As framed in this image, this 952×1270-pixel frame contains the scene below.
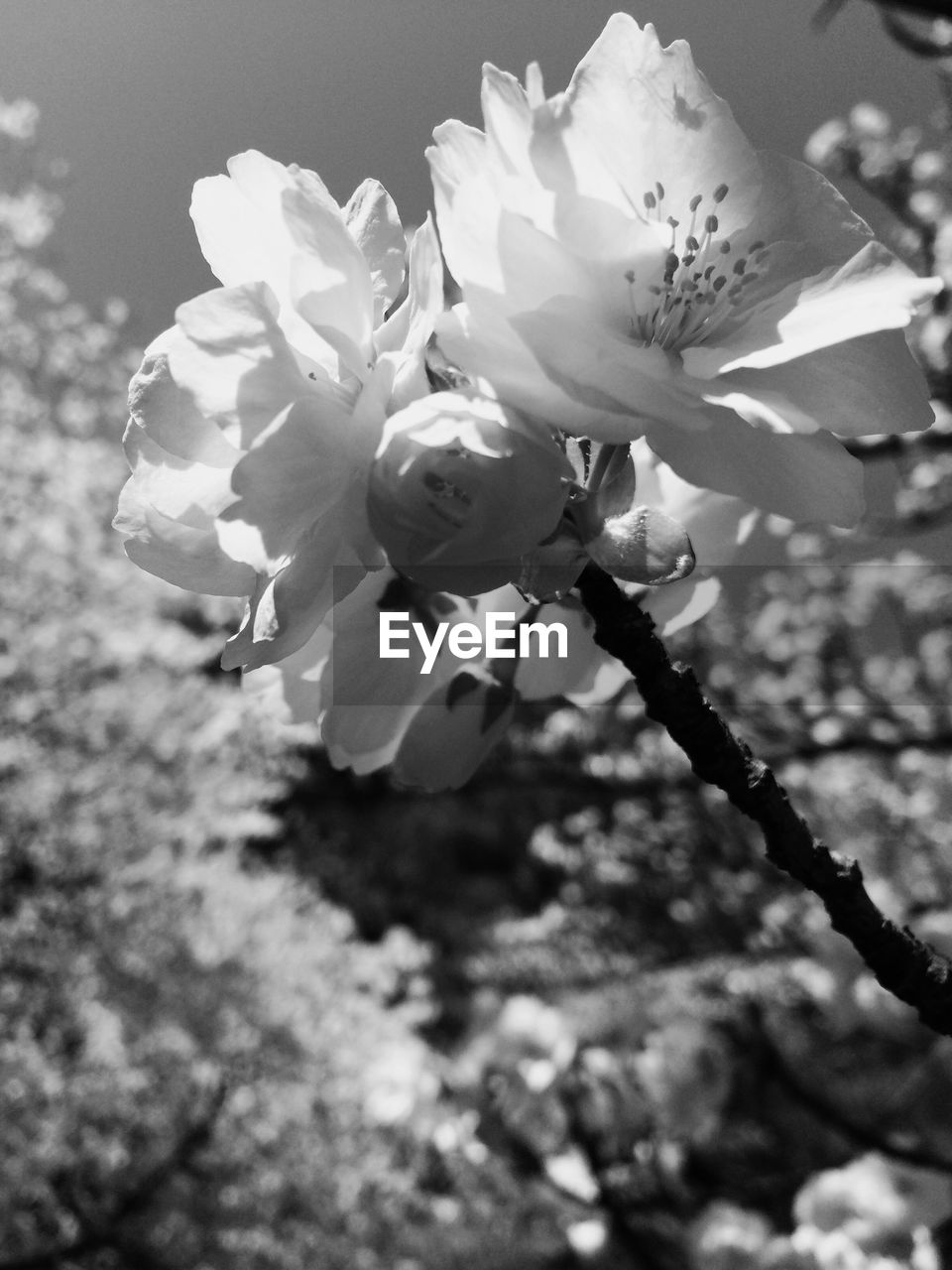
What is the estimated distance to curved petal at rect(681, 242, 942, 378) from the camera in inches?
17.3

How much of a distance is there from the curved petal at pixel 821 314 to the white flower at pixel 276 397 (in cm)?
15

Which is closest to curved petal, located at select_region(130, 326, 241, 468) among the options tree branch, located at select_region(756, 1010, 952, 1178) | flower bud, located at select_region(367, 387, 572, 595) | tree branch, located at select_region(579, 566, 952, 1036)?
flower bud, located at select_region(367, 387, 572, 595)

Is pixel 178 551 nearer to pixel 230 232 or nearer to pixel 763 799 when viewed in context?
pixel 230 232

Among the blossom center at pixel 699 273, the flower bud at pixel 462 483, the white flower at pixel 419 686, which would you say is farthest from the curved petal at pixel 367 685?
the blossom center at pixel 699 273

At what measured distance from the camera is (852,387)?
454 millimetres

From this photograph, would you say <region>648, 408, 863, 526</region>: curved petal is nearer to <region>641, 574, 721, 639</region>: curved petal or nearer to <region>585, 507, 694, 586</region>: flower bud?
<region>585, 507, 694, 586</region>: flower bud

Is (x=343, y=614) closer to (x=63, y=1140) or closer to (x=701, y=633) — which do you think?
(x=63, y=1140)

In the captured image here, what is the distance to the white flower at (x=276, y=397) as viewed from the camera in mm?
441

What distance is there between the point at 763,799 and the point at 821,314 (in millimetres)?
259

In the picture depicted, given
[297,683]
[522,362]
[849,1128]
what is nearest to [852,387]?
[522,362]

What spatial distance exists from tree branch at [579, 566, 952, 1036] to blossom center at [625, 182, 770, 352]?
14cm

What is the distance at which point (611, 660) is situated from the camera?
626 mm

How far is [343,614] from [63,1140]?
372 centimetres

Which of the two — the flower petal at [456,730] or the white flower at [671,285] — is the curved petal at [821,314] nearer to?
the white flower at [671,285]
